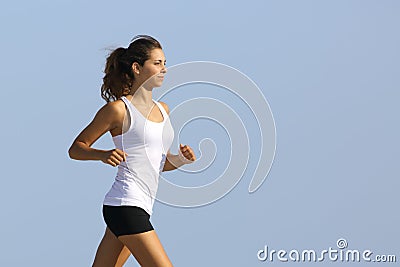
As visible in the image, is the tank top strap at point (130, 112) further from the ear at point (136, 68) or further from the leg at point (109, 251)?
the leg at point (109, 251)

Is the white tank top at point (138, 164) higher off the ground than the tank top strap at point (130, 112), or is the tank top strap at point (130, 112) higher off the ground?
the tank top strap at point (130, 112)

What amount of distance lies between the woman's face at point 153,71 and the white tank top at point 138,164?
139 millimetres

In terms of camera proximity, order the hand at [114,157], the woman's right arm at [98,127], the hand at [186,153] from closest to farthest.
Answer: the hand at [114,157]
the woman's right arm at [98,127]
the hand at [186,153]

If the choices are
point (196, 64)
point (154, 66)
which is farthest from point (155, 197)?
point (196, 64)

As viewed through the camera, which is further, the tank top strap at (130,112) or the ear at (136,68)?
the ear at (136,68)

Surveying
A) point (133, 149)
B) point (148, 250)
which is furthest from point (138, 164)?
point (148, 250)

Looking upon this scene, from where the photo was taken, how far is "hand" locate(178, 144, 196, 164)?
3559 millimetres

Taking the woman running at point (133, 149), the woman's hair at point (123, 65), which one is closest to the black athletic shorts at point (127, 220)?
the woman running at point (133, 149)

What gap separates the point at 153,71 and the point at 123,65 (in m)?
0.18

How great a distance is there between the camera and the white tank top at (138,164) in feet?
11.3

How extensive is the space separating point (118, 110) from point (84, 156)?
0.82ft

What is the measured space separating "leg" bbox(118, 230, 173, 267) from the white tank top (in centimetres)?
14

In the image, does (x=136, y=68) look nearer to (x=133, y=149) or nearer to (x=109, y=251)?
(x=133, y=149)

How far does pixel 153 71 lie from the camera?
11.8ft
